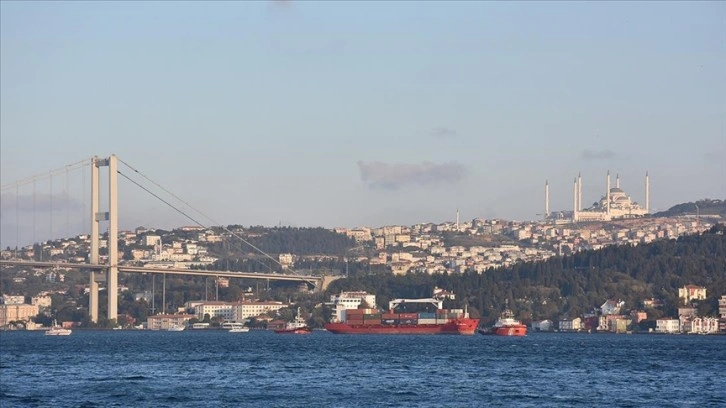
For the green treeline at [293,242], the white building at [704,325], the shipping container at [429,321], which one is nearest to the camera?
the shipping container at [429,321]

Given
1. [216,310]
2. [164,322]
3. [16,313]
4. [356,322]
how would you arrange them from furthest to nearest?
[16,313] → [216,310] → [164,322] → [356,322]

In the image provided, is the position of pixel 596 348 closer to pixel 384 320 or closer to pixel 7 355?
pixel 7 355

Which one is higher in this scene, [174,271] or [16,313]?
[174,271]

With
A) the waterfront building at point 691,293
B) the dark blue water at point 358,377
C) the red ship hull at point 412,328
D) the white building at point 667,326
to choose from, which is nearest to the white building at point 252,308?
the red ship hull at point 412,328

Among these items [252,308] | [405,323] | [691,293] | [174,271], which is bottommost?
[405,323]

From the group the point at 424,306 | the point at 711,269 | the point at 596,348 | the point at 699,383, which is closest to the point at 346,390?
the point at 699,383

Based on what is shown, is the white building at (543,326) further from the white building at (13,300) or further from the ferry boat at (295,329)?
the white building at (13,300)

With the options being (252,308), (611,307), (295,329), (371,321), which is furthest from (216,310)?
(611,307)

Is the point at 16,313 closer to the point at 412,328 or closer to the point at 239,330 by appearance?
the point at 239,330
